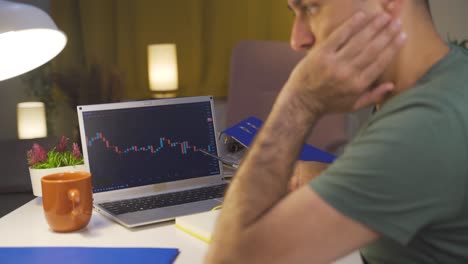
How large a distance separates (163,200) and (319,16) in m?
0.64

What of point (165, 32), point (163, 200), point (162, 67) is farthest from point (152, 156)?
point (165, 32)

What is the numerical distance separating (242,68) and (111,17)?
3.89 feet

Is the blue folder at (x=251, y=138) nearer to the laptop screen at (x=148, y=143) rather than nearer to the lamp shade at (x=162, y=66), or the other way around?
the laptop screen at (x=148, y=143)

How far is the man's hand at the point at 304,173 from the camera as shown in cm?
107

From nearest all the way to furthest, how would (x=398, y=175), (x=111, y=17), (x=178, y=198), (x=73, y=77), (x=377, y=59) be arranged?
(x=398, y=175) < (x=377, y=59) < (x=178, y=198) < (x=73, y=77) < (x=111, y=17)

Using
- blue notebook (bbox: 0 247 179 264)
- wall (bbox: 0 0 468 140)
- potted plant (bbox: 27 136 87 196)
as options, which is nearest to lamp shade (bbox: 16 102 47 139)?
wall (bbox: 0 0 468 140)

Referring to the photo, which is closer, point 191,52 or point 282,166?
point 282,166

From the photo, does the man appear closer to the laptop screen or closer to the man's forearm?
the man's forearm

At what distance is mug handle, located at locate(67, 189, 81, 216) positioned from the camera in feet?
3.42

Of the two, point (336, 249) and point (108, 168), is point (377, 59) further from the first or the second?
point (108, 168)

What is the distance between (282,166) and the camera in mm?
735

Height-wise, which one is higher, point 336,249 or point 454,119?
point 454,119

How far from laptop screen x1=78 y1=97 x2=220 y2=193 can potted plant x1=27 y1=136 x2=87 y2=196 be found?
5cm

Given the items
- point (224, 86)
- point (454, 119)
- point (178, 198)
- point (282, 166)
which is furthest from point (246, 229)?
point (224, 86)
